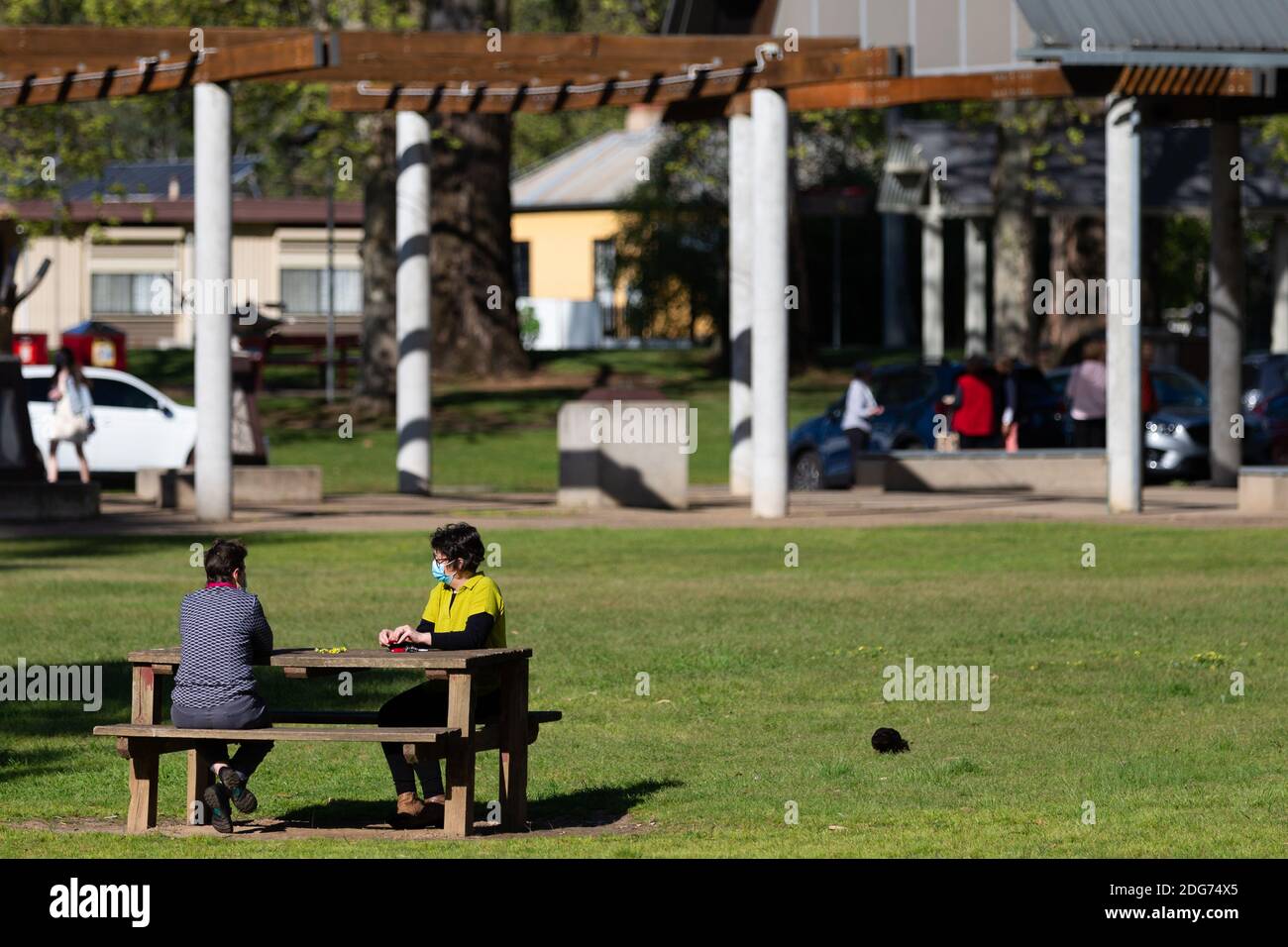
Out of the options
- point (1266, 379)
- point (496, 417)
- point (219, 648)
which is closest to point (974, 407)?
point (1266, 379)

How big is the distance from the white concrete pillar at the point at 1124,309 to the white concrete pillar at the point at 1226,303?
141 inches

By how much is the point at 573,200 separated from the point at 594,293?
2878 millimetres

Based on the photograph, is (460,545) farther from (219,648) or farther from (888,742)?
(888,742)

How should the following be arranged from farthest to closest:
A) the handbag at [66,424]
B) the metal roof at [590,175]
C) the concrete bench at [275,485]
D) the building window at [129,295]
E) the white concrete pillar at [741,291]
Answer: the metal roof at [590,175] → the building window at [129,295] → the white concrete pillar at [741,291] → the handbag at [66,424] → the concrete bench at [275,485]

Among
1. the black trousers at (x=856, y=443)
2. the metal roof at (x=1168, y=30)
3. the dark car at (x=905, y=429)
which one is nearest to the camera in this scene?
the metal roof at (x=1168, y=30)

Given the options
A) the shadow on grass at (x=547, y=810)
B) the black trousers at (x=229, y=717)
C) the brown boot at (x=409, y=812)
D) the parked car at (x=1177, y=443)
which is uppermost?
the parked car at (x=1177, y=443)

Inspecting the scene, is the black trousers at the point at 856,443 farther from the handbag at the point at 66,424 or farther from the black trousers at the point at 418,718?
the black trousers at the point at 418,718

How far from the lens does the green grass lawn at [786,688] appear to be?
993 centimetres

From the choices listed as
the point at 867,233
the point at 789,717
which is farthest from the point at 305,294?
the point at 789,717

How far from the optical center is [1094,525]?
24.4 m

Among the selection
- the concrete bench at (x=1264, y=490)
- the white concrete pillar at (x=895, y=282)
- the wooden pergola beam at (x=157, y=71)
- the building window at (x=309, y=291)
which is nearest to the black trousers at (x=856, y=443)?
the concrete bench at (x=1264, y=490)

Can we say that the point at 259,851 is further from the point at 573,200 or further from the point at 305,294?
the point at 573,200

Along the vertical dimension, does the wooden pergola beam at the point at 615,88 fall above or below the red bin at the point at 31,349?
above

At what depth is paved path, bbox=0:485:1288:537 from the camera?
81.8 feet
